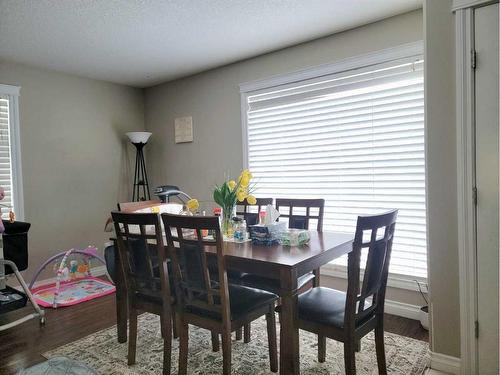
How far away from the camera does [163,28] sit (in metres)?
3.00

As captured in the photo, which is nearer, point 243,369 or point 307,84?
point 243,369

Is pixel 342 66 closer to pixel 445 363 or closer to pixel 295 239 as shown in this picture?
pixel 295 239

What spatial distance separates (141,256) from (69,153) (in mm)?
2707

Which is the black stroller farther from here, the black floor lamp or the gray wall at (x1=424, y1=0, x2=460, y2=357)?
the gray wall at (x1=424, y1=0, x2=460, y2=357)

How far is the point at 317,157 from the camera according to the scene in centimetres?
346

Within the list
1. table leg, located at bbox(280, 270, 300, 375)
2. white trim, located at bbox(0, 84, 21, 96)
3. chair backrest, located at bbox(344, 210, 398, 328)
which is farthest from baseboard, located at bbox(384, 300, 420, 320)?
white trim, located at bbox(0, 84, 21, 96)

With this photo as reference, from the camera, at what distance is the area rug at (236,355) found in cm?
219

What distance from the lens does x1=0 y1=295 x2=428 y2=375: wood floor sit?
8.02ft

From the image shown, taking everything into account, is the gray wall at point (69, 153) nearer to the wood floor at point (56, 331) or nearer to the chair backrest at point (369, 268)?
the wood floor at point (56, 331)

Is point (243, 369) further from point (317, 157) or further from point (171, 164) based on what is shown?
point (171, 164)

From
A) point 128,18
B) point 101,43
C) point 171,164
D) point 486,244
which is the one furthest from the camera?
point 171,164

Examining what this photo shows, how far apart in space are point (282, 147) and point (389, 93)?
1.18 m

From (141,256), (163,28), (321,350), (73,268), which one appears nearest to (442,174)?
(321,350)

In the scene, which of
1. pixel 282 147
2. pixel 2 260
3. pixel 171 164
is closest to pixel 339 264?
pixel 282 147
